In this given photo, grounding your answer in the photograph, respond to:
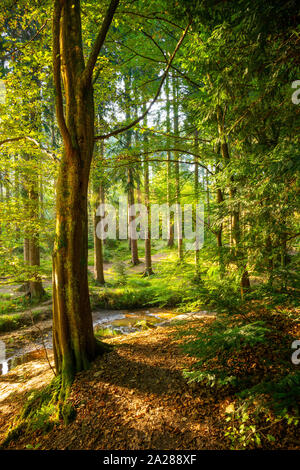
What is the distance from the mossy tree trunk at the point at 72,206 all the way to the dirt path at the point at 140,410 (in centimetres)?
57

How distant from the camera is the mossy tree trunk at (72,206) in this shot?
12.4 ft

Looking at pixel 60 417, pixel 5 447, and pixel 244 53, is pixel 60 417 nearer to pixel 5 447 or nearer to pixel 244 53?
pixel 5 447

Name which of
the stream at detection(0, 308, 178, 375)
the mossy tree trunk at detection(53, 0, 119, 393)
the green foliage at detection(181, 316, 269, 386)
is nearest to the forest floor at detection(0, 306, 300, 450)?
the green foliage at detection(181, 316, 269, 386)

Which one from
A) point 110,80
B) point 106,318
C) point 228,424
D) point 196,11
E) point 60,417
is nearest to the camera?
point 228,424

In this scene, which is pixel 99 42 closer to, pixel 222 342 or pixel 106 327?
pixel 222 342

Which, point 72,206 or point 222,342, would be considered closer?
point 222,342

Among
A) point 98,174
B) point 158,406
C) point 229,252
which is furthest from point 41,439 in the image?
point 98,174

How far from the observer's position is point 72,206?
3.84 metres

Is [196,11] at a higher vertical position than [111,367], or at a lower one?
higher

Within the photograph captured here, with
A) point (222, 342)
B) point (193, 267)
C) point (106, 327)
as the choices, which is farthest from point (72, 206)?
point (106, 327)

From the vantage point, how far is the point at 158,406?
9.00 feet

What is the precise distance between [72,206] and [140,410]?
3.33 metres

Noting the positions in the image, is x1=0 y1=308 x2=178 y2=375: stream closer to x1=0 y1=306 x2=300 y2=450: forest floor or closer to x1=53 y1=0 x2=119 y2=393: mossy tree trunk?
x1=53 y1=0 x2=119 y2=393: mossy tree trunk

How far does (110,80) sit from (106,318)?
9.07m
